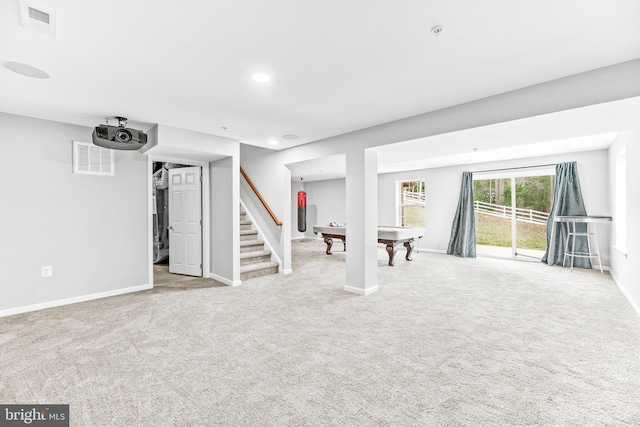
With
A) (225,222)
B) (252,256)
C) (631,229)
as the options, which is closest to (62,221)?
(225,222)

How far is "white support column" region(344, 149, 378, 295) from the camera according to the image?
4.02 metres

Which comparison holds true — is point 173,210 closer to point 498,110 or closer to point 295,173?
point 295,173

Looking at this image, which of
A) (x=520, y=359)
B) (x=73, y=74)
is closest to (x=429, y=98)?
(x=520, y=359)

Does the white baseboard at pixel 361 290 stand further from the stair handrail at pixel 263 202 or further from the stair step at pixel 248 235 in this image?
the stair step at pixel 248 235

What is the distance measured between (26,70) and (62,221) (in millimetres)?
2065

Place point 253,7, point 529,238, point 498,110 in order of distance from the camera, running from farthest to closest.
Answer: point 529,238
point 498,110
point 253,7

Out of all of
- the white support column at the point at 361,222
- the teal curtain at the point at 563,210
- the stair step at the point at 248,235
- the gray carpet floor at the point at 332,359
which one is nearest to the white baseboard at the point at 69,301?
the gray carpet floor at the point at 332,359

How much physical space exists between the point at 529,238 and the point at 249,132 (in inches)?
262

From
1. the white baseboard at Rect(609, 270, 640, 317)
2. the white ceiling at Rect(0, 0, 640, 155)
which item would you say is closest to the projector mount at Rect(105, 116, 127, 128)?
the white ceiling at Rect(0, 0, 640, 155)

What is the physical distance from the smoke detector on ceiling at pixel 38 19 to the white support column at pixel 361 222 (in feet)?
10.4

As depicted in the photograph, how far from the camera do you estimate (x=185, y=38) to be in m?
1.89

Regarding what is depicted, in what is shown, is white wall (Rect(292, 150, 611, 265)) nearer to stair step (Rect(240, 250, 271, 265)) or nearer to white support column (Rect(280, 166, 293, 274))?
white support column (Rect(280, 166, 293, 274))

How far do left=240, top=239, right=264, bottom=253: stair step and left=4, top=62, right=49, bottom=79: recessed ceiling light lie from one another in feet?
11.9

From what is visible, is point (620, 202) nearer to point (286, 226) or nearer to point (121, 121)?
point (286, 226)
